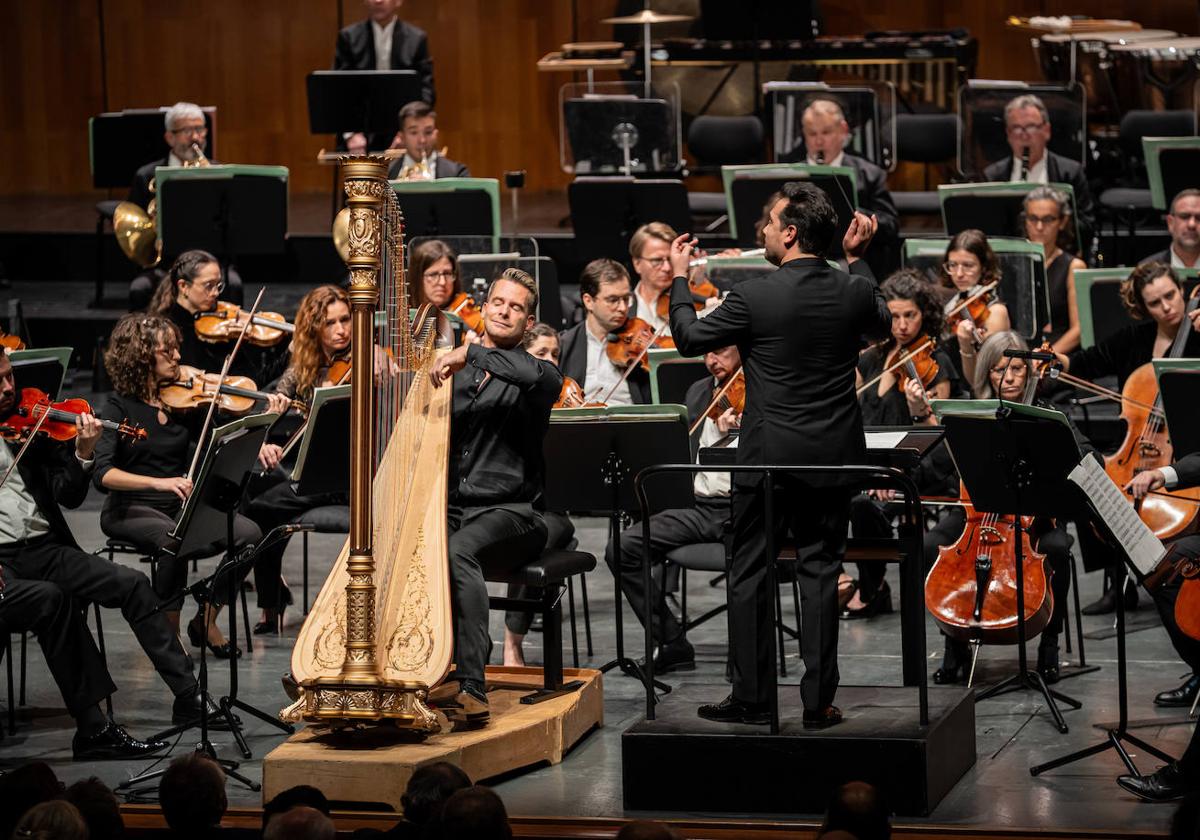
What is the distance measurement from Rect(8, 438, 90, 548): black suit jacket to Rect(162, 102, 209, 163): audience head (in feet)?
11.3

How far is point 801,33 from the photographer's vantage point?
9.77 meters

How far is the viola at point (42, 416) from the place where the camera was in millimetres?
5230

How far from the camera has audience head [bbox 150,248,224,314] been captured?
685 cm

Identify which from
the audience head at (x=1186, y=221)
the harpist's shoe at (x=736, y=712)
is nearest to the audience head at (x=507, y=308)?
the harpist's shoe at (x=736, y=712)

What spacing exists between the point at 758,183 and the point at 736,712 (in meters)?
3.68

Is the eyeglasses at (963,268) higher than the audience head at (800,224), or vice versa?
the audience head at (800,224)

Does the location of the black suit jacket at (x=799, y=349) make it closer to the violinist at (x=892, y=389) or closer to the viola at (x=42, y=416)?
the violinist at (x=892, y=389)

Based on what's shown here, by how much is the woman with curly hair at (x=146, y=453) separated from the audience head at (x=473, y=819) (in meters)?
2.68

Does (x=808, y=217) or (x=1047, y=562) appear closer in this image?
(x=808, y=217)

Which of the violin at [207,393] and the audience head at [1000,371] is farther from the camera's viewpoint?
the violin at [207,393]

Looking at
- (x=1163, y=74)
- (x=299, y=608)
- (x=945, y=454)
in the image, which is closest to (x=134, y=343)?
(x=299, y=608)

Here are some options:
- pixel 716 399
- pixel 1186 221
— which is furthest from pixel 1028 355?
pixel 1186 221

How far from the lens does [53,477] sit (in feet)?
17.8

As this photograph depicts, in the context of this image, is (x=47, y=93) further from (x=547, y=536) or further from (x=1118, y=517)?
(x=1118, y=517)
